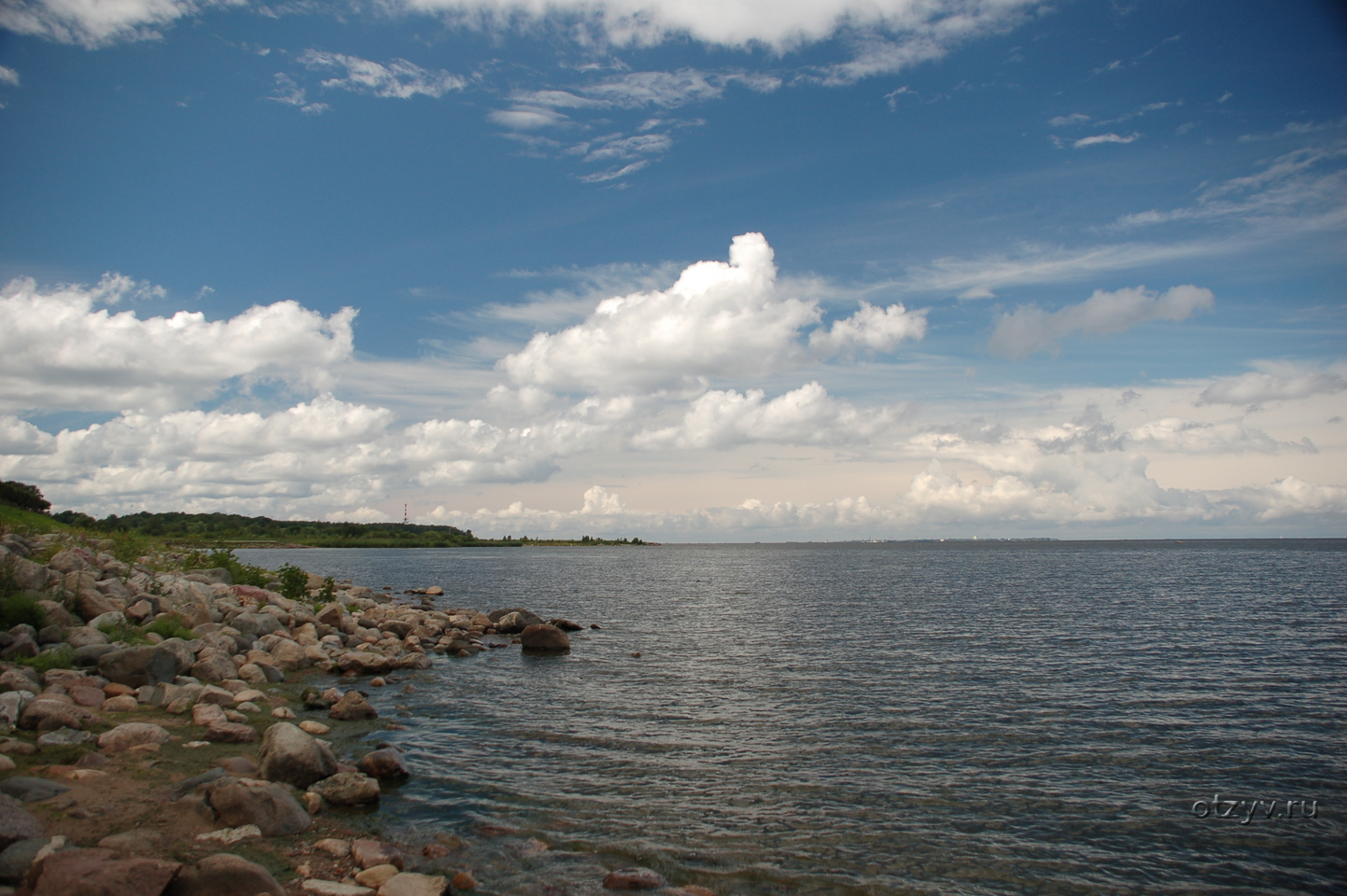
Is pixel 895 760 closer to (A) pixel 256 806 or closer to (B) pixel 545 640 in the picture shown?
(A) pixel 256 806

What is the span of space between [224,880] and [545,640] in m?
28.8

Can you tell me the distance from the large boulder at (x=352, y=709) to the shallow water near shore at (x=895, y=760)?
1003mm

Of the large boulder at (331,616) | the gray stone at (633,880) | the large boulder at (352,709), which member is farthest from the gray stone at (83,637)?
the gray stone at (633,880)

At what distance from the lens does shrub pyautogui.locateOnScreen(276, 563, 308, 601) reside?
46.0 m

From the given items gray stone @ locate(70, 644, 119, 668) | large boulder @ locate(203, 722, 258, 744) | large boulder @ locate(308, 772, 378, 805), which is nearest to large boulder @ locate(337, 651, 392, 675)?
gray stone @ locate(70, 644, 119, 668)

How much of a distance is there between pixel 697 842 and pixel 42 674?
58.0 feet

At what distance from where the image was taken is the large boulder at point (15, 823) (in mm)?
10719

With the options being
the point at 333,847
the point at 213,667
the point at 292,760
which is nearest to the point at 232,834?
the point at 333,847

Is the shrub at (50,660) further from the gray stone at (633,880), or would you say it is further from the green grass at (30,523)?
the green grass at (30,523)

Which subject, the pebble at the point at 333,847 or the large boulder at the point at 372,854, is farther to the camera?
the pebble at the point at 333,847

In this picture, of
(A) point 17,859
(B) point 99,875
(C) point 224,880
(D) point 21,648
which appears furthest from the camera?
(D) point 21,648

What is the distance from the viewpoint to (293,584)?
46312 mm

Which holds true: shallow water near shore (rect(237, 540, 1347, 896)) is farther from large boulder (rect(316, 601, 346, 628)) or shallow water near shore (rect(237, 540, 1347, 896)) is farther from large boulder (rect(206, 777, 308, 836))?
large boulder (rect(316, 601, 346, 628))

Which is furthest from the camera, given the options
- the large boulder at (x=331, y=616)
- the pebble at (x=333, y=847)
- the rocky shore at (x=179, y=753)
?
the large boulder at (x=331, y=616)
